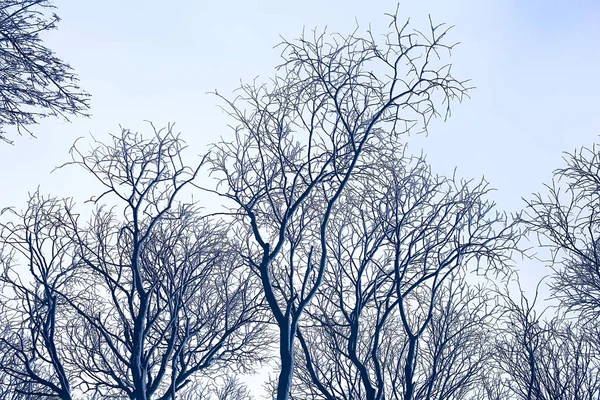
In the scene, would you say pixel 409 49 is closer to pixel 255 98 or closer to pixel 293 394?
pixel 255 98

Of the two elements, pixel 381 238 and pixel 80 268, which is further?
pixel 80 268

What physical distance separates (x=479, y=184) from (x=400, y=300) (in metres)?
2.47

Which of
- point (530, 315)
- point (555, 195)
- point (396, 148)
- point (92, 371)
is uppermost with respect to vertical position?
point (396, 148)

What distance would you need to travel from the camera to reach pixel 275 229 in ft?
30.8

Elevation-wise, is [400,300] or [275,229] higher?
[275,229]

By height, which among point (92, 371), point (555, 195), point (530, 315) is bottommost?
point (92, 371)

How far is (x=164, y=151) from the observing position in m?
9.06

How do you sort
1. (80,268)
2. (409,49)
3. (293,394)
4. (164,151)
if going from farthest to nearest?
(293,394) < (80,268) < (164,151) < (409,49)

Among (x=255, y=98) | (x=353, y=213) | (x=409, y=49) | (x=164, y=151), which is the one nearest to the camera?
(x=409, y=49)

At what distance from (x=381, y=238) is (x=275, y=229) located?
1.77 meters

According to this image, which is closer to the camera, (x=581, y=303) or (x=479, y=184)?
(x=479, y=184)

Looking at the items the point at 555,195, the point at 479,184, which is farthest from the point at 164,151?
the point at 555,195

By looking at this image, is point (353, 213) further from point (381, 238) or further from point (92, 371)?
point (92, 371)

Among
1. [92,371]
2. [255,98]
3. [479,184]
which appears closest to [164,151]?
[255,98]
